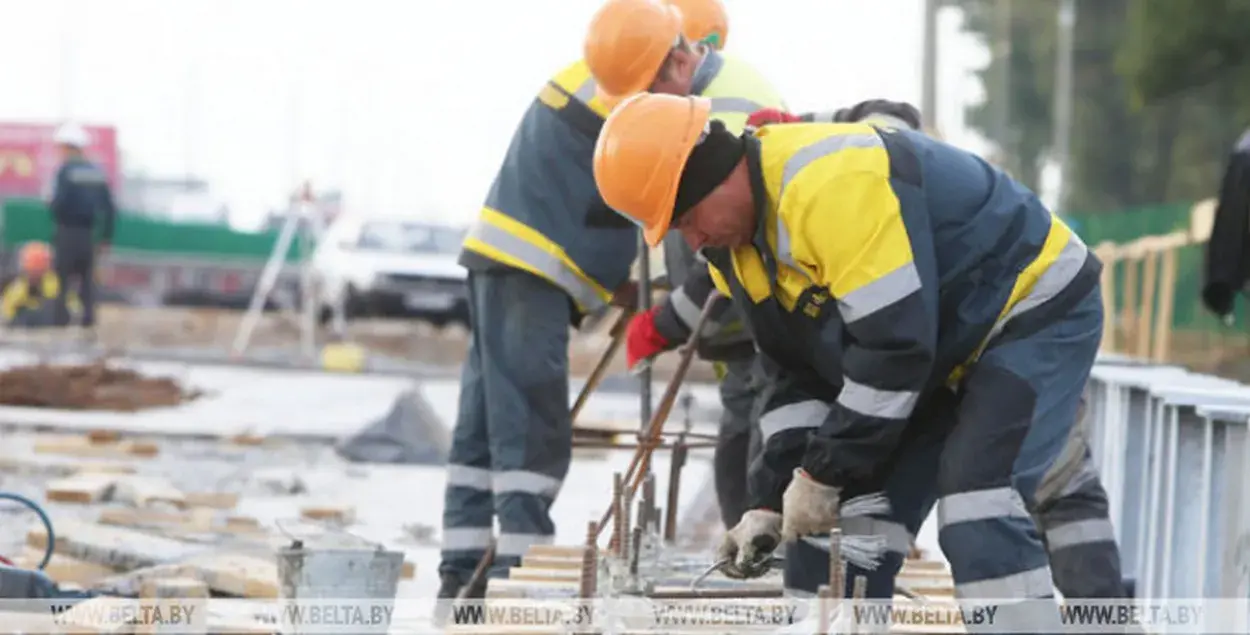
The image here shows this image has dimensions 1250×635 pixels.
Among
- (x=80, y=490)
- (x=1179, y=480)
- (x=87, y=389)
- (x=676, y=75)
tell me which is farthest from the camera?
(x=87, y=389)

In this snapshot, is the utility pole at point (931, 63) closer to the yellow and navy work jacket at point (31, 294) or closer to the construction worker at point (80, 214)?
the construction worker at point (80, 214)

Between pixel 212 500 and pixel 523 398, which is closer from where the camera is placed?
pixel 523 398

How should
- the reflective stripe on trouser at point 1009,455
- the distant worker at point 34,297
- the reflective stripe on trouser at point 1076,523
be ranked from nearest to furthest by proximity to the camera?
1. the reflective stripe on trouser at point 1009,455
2. the reflective stripe on trouser at point 1076,523
3. the distant worker at point 34,297

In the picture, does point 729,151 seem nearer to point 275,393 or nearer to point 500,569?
point 500,569

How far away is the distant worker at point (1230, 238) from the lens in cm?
1166

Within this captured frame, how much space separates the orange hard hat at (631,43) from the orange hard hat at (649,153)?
5.71 feet

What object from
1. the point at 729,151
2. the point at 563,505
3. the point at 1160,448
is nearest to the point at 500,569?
the point at 1160,448

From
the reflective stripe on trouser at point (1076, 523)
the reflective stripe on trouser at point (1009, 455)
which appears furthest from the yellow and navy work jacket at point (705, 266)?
the reflective stripe on trouser at point (1009, 455)

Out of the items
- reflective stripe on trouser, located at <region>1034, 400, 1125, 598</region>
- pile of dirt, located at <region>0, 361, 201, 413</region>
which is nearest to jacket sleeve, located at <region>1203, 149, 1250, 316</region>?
reflective stripe on trouser, located at <region>1034, 400, 1125, 598</region>

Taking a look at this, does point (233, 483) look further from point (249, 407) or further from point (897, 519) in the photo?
point (897, 519)

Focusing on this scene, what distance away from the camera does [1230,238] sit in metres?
11.9

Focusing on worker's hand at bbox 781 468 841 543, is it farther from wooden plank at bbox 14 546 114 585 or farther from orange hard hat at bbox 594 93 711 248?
wooden plank at bbox 14 546 114 585

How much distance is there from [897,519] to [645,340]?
68.9 inches

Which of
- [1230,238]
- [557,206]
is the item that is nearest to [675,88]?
[557,206]
